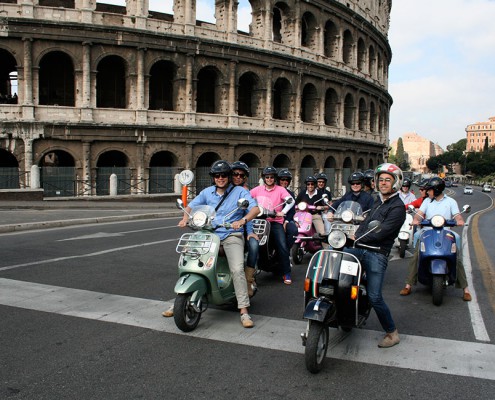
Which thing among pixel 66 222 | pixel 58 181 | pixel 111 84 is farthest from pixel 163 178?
pixel 66 222

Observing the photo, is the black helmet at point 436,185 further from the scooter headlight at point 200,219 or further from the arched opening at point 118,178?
the arched opening at point 118,178

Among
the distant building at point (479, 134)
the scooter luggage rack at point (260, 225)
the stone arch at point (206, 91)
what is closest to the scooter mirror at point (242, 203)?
the scooter luggage rack at point (260, 225)

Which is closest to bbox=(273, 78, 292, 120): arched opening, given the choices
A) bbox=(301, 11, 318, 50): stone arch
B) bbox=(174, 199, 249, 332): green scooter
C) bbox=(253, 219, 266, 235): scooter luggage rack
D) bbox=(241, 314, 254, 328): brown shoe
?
bbox=(301, 11, 318, 50): stone arch

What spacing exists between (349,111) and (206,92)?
13.5 m

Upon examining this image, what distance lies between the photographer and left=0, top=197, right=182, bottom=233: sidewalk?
14.0m

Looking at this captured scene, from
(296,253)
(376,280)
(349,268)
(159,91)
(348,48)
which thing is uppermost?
Result: (348,48)

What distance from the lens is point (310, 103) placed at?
34.9 meters

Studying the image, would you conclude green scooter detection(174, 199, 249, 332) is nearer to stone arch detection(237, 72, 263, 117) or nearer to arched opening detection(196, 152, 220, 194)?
arched opening detection(196, 152, 220, 194)

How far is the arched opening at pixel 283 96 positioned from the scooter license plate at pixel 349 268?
1139 inches

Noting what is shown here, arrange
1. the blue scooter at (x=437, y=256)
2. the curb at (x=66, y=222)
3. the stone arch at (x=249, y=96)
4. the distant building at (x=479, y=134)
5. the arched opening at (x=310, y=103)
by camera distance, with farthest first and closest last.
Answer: the distant building at (x=479, y=134) → the arched opening at (x=310, y=103) → the stone arch at (x=249, y=96) → the curb at (x=66, y=222) → the blue scooter at (x=437, y=256)

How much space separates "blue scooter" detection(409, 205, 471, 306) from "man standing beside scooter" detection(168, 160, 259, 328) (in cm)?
261

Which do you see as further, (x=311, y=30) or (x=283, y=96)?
(x=311, y=30)

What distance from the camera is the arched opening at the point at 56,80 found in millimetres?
26312

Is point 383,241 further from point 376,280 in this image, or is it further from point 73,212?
point 73,212
